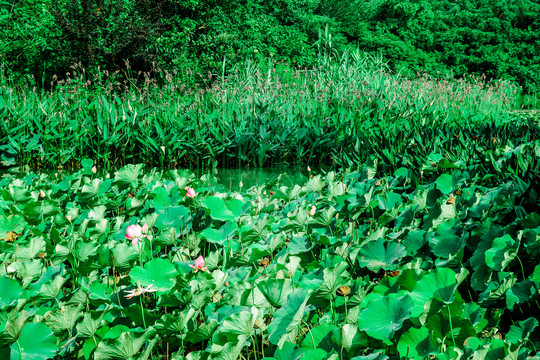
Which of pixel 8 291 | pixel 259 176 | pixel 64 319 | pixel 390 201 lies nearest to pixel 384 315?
pixel 64 319

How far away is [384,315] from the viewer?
3.65ft

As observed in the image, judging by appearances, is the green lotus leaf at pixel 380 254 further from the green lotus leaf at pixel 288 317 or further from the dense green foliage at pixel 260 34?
the dense green foliage at pixel 260 34

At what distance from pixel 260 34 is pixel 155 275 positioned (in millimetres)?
10995

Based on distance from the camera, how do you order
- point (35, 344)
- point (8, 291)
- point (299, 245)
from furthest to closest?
point (299, 245) < point (8, 291) < point (35, 344)

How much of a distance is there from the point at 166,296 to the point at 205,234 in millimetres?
523

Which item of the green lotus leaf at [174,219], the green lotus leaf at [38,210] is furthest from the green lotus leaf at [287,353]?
the green lotus leaf at [38,210]

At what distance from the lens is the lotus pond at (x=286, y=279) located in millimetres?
1108

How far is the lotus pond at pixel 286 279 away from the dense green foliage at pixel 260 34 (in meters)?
6.62

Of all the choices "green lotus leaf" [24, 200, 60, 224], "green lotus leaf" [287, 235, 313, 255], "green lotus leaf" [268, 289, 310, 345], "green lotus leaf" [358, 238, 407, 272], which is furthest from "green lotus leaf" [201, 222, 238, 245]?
"green lotus leaf" [24, 200, 60, 224]

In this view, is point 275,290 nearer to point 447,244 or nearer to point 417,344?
point 417,344

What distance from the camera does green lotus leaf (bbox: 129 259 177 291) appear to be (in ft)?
4.53

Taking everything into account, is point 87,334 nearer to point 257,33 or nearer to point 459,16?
point 257,33

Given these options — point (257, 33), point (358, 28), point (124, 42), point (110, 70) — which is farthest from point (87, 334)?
point (358, 28)

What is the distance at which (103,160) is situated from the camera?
4887 mm
